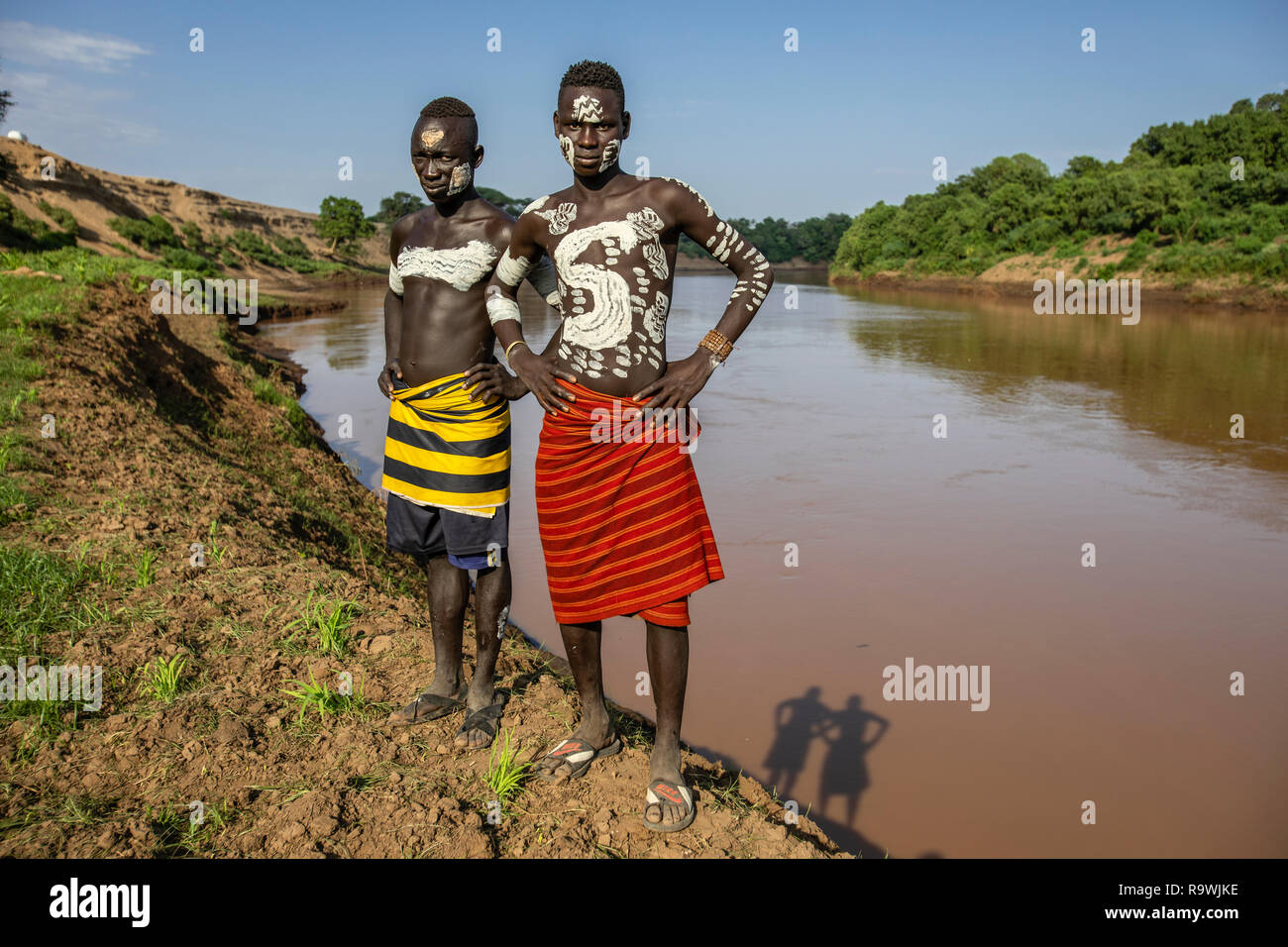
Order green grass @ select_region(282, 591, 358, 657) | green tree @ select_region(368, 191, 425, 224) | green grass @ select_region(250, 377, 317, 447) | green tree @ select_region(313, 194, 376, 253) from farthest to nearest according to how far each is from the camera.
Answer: green tree @ select_region(368, 191, 425, 224) → green tree @ select_region(313, 194, 376, 253) → green grass @ select_region(250, 377, 317, 447) → green grass @ select_region(282, 591, 358, 657)

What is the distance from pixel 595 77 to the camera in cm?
236

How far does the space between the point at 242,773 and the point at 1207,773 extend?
3779 mm

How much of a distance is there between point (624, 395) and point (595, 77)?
888mm

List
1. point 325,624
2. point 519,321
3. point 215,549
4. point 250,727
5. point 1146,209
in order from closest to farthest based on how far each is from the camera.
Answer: point 519,321 → point 250,727 → point 325,624 → point 215,549 → point 1146,209

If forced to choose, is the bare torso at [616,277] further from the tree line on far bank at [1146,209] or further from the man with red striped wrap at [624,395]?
the tree line on far bank at [1146,209]

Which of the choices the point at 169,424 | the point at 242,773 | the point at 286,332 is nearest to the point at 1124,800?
the point at 242,773

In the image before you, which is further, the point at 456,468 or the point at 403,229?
the point at 403,229

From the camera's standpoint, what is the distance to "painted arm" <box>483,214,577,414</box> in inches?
96.5

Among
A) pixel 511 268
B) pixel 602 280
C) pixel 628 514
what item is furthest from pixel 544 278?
pixel 628 514

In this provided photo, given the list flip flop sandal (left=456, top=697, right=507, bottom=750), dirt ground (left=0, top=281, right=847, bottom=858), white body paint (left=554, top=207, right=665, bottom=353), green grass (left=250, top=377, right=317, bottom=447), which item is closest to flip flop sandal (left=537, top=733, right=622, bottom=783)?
dirt ground (left=0, top=281, right=847, bottom=858)

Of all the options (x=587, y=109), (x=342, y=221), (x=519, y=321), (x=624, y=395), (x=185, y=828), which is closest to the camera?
(x=185, y=828)

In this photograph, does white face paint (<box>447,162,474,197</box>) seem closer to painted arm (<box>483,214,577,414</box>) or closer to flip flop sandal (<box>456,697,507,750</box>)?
painted arm (<box>483,214,577,414</box>)

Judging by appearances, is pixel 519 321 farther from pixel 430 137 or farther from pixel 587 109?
pixel 430 137
